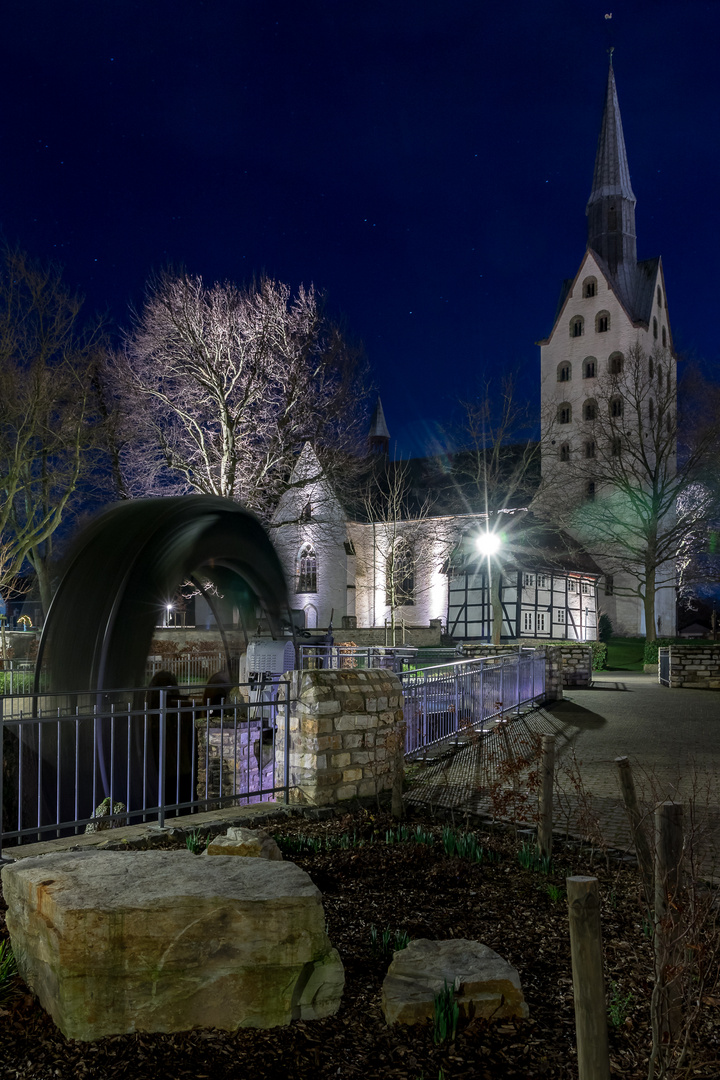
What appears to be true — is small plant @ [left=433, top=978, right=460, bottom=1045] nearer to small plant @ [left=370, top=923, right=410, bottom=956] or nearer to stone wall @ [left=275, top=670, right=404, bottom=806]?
small plant @ [left=370, top=923, right=410, bottom=956]

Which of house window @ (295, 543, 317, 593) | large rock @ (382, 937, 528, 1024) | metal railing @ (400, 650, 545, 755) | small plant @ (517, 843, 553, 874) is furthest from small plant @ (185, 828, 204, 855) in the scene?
house window @ (295, 543, 317, 593)

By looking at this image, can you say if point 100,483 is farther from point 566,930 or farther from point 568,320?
point 568,320

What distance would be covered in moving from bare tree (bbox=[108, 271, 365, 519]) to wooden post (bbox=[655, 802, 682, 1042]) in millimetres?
21057

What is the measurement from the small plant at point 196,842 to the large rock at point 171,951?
211cm

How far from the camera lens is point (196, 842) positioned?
216 inches

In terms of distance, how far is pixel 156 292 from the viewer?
80.2ft

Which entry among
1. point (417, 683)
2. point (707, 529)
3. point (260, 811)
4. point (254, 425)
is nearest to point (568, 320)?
point (707, 529)

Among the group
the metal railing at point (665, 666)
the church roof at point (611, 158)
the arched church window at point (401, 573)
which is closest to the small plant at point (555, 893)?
the metal railing at point (665, 666)

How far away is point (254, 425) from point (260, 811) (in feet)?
62.0

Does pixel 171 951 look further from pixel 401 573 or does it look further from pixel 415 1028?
pixel 401 573

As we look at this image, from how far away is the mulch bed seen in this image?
287 cm

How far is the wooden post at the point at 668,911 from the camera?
277 cm

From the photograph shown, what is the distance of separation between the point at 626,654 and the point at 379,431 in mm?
38890

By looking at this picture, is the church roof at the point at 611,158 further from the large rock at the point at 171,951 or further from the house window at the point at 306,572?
the large rock at the point at 171,951
